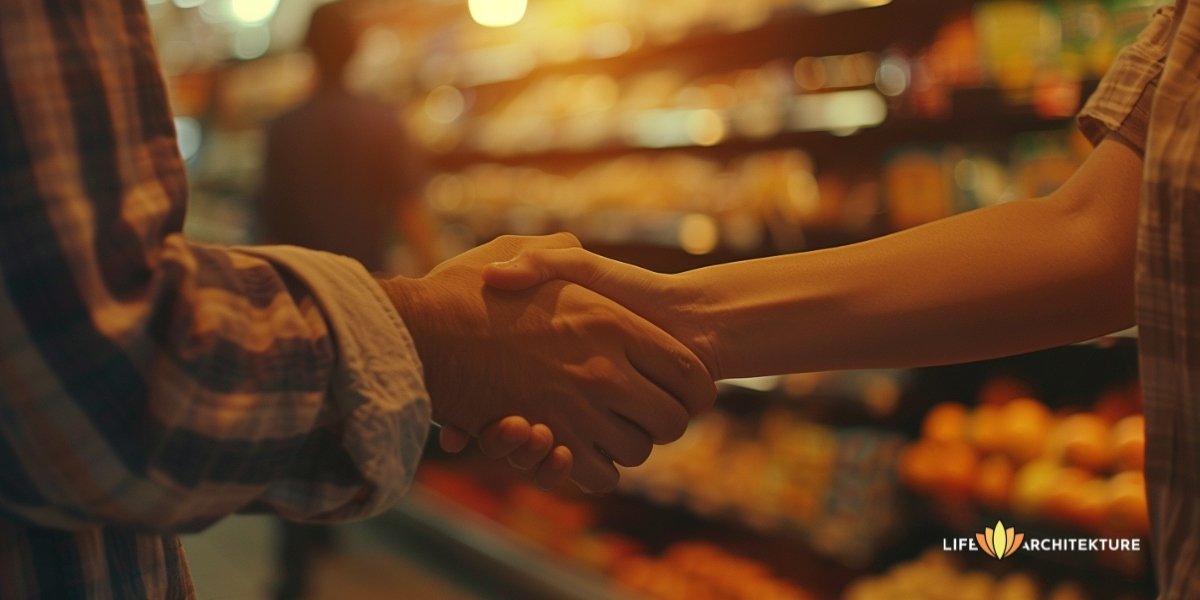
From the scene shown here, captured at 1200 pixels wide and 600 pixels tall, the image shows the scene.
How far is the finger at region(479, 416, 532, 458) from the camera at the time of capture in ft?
3.01

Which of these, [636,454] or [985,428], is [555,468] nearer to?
[636,454]

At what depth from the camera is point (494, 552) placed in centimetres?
305

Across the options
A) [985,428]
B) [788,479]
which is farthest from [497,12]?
[985,428]

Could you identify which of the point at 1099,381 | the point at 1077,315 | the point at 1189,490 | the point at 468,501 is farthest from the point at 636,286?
the point at 468,501

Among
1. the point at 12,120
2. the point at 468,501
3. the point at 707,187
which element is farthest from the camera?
the point at 468,501

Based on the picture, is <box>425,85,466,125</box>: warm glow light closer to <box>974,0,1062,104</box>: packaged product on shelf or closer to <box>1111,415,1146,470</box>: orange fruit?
<box>974,0,1062,104</box>: packaged product on shelf

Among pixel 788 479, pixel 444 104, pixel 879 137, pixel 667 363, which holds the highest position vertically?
pixel 444 104

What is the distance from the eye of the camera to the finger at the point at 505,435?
3.01ft

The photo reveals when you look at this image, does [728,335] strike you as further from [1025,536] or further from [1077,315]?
[1025,536]

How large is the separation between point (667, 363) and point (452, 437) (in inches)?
9.3

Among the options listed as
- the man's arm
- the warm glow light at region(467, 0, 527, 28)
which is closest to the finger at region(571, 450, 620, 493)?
the man's arm

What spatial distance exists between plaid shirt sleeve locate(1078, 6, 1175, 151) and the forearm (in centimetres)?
3

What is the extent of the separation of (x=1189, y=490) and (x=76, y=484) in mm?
764

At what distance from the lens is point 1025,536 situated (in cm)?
162
